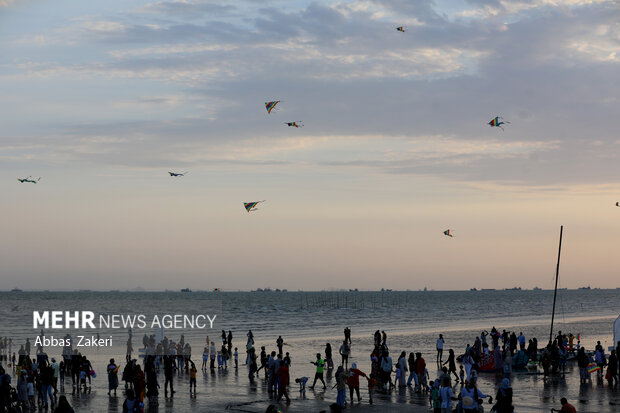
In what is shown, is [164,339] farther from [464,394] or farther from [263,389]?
[464,394]

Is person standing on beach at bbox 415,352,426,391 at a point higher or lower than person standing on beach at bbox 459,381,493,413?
lower

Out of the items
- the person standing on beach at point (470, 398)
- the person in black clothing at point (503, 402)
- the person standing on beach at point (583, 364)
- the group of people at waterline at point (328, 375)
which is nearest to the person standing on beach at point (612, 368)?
the group of people at waterline at point (328, 375)

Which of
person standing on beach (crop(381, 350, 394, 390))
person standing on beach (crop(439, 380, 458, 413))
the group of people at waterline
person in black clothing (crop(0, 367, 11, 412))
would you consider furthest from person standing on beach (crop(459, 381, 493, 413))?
person in black clothing (crop(0, 367, 11, 412))

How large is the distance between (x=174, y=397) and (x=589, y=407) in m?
14.5

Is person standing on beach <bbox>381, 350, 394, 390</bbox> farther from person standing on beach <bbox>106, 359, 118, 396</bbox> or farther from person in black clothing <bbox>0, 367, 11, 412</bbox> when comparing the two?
person in black clothing <bbox>0, 367, 11, 412</bbox>

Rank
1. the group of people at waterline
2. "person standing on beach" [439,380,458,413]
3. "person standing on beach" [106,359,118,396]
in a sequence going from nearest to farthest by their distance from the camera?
"person standing on beach" [439,380,458,413] < the group of people at waterline < "person standing on beach" [106,359,118,396]

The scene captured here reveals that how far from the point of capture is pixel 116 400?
2462 centimetres

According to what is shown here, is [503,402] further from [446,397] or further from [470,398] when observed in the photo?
[446,397]

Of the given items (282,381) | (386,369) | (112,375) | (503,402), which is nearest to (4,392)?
(112,375)

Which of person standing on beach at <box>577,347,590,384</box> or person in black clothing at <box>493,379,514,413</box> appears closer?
person in black clothing at <box>493,379,514,413</box>

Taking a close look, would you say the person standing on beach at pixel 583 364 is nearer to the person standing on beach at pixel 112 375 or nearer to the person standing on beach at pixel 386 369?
the person standing on beach at pixel 386 369

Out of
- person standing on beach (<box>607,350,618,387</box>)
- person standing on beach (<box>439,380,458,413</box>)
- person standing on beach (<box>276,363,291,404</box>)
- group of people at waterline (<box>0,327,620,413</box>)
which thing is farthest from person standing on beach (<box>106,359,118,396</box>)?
person standing on beach (<box>607,350,618,387</box>)

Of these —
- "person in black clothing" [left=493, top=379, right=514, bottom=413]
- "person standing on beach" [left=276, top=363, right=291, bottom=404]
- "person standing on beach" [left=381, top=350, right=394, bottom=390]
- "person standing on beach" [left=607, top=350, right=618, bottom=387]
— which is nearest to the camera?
"person in black clothing" [left=493, top=379, right=514, bottom=413]

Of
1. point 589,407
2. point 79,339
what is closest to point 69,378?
point 589,407
